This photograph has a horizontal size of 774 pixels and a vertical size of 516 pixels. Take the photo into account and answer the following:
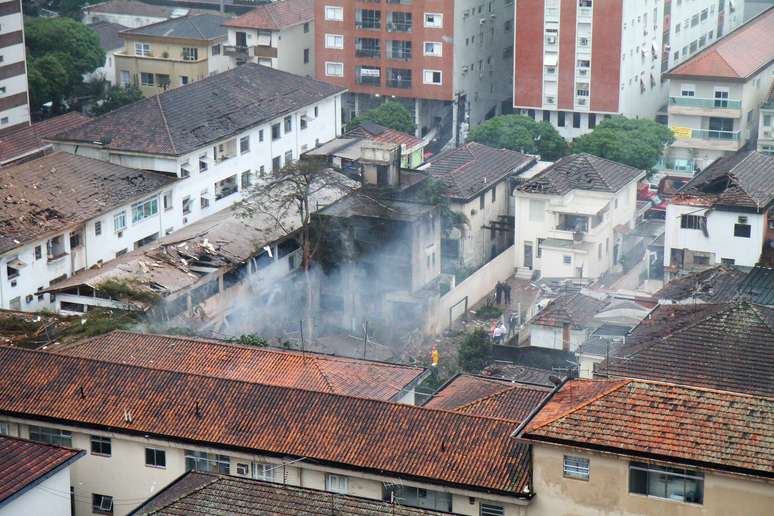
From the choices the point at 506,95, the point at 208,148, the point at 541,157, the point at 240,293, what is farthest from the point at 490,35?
the point at 240,293

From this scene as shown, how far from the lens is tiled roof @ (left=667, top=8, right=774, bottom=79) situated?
6406 centimetres

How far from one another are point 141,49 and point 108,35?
4.18 metres

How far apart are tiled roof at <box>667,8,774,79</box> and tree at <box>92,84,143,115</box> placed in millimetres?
23025

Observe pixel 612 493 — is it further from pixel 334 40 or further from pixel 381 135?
pixel 334 40

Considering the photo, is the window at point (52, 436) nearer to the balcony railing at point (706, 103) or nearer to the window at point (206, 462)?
the window at point (206, 462)

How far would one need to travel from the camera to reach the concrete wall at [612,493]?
2789cm

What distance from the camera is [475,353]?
4453 centimetres

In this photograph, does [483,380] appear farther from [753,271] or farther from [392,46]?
[392,46]

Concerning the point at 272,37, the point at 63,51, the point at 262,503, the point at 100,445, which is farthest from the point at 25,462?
A: the point at 272,37

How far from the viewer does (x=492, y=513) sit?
3023 centimetres

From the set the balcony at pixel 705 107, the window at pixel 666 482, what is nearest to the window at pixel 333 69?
the balcony at pixel 705 107

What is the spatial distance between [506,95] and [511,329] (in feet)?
86.1

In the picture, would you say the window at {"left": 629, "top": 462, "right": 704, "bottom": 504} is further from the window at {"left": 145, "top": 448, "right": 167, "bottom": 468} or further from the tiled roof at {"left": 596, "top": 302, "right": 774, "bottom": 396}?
the window at {"left": 145, "top": 448, "right": 167, "bottom": 468}

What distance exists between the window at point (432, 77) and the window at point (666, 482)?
41116 mm
